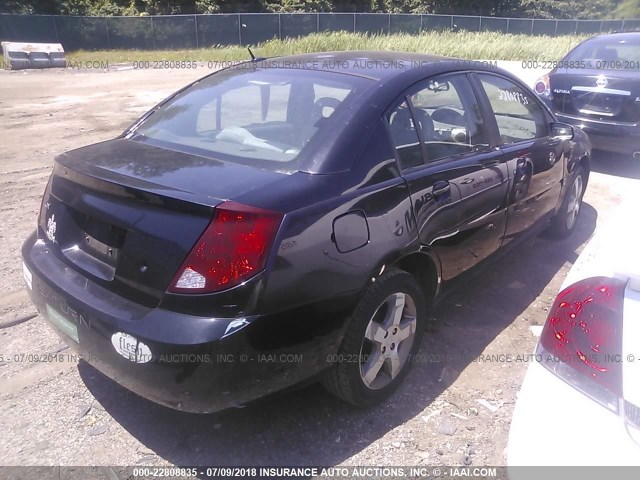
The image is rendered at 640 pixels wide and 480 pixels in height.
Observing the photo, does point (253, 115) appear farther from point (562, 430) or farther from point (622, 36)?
point (622, 36)

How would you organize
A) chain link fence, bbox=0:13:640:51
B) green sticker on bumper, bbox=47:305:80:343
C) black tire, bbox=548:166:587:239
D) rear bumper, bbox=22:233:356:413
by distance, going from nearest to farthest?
rear bumper, bbox=22:233:356:413, green sticker on bumper, bbox=47:305:80:343, black tire, bbox=548:166:587:239, chain link fence, bbox=0:13:640:51

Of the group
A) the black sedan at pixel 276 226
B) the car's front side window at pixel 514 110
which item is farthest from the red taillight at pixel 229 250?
the car's front side window at pixel 514 110

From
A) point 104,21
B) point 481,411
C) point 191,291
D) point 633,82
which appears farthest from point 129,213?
point 104,21

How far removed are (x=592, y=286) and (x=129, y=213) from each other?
70.5 inches

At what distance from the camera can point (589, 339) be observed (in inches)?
72.3

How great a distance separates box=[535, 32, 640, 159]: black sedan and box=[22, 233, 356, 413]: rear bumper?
6019 millimetres

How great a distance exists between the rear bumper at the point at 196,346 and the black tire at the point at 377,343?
0.11 m

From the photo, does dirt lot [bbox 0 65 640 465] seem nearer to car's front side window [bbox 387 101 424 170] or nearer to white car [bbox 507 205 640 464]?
white car [bbox 507 205 640 464]

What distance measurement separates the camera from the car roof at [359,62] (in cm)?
317

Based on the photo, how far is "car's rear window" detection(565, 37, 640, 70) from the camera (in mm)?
7516

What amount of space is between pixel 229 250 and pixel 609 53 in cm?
765

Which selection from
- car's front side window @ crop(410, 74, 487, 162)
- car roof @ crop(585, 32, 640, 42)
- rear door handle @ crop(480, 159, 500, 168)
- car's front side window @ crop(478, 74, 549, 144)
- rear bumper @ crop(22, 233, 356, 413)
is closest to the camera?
rear bumper @ crop(22, 233, 356, 413)

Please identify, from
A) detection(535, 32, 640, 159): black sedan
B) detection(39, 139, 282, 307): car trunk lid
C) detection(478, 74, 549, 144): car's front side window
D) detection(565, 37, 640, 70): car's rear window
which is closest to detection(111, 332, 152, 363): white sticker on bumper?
detection(39, 139, 282, 307): car trunk lid

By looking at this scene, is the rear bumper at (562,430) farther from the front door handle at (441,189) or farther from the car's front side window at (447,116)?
the car's front side window at (447,116)
